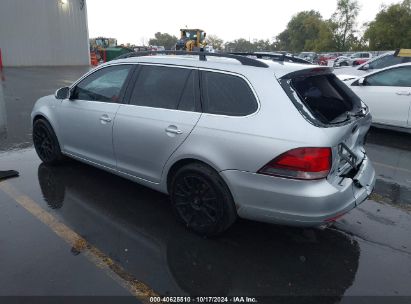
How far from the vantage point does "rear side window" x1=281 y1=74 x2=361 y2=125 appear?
10.5 ft

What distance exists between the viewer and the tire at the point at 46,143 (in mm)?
5180

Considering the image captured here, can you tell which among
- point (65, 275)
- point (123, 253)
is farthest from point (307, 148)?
point (65, 275)

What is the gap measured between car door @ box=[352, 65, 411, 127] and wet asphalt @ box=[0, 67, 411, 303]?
123 inches

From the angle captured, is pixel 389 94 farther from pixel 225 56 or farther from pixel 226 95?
pixel 226 95

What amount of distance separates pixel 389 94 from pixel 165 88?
18.1 feet

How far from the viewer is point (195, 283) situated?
2.97 m

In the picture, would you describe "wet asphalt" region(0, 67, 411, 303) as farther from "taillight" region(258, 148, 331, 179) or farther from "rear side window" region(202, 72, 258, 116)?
"rear side window" region(202, 72, 258, 116)

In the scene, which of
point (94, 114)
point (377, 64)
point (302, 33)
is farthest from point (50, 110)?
point (302, 33)

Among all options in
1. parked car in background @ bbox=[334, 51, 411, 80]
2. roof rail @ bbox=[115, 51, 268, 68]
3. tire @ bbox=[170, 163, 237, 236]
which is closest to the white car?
parked car in background @ bbox=[334, 51, 411, 80]

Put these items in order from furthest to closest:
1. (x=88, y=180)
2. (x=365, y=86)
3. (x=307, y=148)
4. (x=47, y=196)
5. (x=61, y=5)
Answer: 1. (x=61, y=5)
2. (x=365, y=86)
3. (x=88, y=180)
4. (x=47, y=196)
5. (x=307, y=148)

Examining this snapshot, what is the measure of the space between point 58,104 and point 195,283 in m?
3.22

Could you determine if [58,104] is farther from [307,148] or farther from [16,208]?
[307,148]

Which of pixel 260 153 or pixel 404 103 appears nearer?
pixel 260 153

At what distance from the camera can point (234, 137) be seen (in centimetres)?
317
